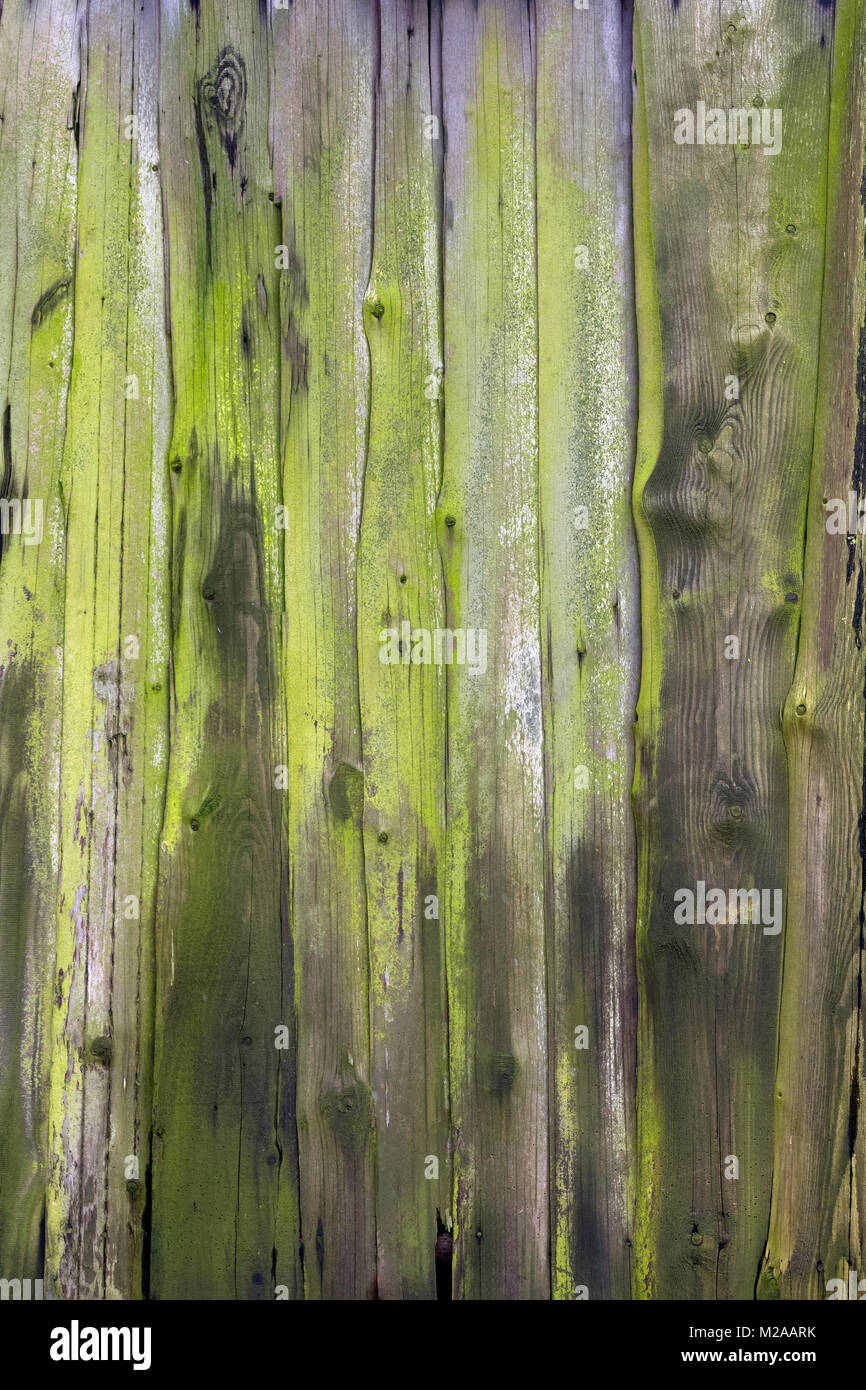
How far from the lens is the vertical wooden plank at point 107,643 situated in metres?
1.96

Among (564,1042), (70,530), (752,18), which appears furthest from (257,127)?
(564,1042)

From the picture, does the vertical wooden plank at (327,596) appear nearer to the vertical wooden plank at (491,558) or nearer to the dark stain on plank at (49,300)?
the vertical wooden plank at (491,558)

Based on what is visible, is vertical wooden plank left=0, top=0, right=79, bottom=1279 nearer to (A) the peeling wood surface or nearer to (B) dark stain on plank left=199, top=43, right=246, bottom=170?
(A) the peeling wood surface

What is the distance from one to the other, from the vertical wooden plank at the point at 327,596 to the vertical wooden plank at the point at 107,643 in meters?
0.29

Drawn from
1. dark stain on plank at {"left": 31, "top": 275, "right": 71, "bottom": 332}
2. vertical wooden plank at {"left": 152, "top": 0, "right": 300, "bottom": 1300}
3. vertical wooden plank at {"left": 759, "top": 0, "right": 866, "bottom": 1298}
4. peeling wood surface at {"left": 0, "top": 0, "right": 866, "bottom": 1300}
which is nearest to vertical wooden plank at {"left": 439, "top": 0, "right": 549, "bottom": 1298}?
peeling wood surface at {"left": 0, "top": 0, "right": 866, "bottom": 1300}

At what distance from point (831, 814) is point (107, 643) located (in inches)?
61.6

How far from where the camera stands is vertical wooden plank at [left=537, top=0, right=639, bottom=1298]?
1.94 metres

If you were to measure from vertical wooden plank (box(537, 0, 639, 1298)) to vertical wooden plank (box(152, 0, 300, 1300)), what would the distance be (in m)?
0.57

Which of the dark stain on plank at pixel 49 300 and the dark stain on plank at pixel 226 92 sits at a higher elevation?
the dark stain on plank at pixel 226 92

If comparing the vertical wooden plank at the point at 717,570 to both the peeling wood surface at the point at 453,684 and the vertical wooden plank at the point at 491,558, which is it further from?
the vertical wooden plank at the point at 491,558

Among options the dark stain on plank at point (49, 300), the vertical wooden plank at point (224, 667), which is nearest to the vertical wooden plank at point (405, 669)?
the vertical wooden plank at point (224, 667)

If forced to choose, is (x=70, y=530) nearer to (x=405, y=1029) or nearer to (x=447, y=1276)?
(x=405, y=1029)

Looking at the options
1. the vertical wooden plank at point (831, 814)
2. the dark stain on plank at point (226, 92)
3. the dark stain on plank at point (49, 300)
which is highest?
the dark stain on plank at point (226, 92)

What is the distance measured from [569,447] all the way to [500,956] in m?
1.08
